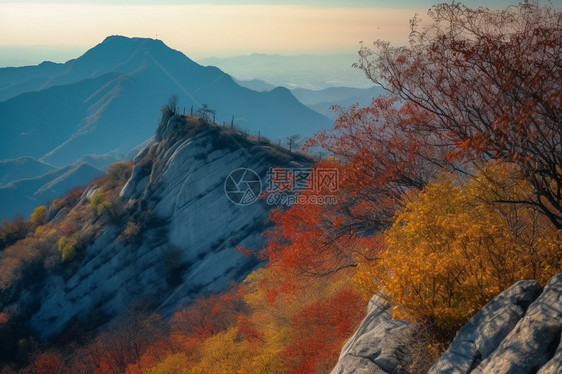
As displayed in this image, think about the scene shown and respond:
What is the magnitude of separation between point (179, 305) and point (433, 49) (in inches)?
1633

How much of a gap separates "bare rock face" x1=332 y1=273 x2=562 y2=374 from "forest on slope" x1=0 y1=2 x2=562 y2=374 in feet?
1.70

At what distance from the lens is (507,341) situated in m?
7.28

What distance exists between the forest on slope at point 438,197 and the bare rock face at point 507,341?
20.4 inches

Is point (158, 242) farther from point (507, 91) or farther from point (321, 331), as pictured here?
point (507, 91)

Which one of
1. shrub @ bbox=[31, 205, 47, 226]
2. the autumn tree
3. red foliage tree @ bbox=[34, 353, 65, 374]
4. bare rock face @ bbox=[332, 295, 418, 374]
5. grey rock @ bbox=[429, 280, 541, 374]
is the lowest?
red foliage tree @ bbox=[34, 353, 65, 374]

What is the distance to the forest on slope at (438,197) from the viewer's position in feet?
29.0

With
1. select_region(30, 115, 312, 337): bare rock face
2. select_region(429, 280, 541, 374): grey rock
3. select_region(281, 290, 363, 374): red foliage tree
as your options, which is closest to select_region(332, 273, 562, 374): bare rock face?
select_region(429, 280, 541, 374): grey rock

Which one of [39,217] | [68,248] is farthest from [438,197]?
[39,217]

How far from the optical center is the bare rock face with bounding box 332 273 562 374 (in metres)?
6.87

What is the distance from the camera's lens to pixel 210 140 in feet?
184

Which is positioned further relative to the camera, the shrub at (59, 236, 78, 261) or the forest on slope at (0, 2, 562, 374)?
the shrub at (59, 236, 78, 261)

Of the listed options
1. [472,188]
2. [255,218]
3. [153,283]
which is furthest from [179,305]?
[472,188]

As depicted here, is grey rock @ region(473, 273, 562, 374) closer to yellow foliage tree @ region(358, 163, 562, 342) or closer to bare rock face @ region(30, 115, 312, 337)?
yellow foliage tree @ region(358, 163, 562, 342)

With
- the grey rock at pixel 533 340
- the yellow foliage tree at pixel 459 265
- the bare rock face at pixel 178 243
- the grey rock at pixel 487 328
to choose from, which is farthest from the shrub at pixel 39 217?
the grey rock at pixel 533 340
